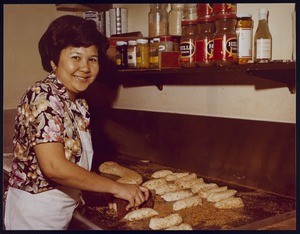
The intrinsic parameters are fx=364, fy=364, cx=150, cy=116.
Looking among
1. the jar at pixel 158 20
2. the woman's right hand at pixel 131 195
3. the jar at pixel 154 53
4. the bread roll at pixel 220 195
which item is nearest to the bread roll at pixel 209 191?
the bread roll at pixel 220 195

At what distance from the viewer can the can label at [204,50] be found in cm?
137

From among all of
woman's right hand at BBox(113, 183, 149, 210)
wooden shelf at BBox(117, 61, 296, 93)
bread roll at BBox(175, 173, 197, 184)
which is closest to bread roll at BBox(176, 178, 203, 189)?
bread roll at BBox(175, 173, 197, 184)

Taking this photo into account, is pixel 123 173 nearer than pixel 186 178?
No

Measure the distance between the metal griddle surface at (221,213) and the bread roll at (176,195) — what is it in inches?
0.9

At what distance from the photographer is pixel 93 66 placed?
1.37 metres

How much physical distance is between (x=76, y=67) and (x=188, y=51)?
450 mm

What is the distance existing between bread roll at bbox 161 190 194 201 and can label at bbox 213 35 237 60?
0.55 meters

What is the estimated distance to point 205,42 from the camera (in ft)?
4.54

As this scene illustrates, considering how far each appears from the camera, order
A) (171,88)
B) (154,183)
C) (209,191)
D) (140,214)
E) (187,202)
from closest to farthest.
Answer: (140,214) < (187,202) < (209,191) < (154,183) < (171,88)

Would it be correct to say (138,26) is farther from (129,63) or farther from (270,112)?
(270,112)

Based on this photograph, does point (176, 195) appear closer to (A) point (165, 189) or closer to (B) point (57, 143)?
(A) point (165, 189)

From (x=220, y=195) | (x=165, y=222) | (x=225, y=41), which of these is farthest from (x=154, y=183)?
(x=225, y=41)

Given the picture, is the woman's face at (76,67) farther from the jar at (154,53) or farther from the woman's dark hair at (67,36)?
the jar at (154,53)

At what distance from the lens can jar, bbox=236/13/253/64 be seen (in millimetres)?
1284
